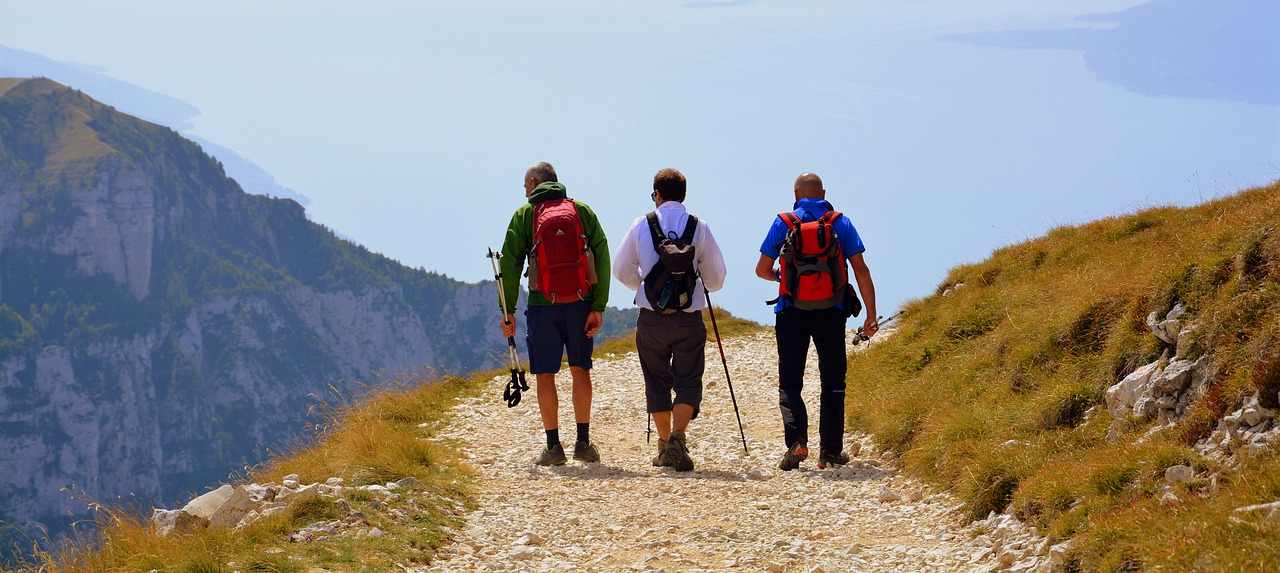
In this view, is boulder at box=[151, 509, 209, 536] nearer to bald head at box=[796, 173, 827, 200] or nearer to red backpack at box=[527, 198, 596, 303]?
red backpack at box=[527, 198, 596, 303]

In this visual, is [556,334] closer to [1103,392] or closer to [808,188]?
[808,188]

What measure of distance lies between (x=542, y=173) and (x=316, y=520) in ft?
14.7

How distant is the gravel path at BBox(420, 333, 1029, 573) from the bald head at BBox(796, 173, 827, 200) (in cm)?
281

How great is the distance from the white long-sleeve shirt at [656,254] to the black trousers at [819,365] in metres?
0.83

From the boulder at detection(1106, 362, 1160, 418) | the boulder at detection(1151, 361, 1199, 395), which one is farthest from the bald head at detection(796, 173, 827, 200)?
the boulder at detection(1151, 361, 1199, 395)

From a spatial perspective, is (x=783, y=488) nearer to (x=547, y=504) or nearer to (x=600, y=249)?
(x=547, y=504)

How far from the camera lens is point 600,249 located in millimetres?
10820

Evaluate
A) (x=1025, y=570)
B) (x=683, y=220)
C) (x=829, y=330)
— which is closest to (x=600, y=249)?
(x=683, y=220)

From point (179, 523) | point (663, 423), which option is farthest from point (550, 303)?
point (179, 523)

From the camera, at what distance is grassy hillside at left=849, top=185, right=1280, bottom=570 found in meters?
5.89

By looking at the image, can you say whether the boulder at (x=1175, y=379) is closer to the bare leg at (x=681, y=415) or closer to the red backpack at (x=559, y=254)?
the bare leg at (x=681, y=415)

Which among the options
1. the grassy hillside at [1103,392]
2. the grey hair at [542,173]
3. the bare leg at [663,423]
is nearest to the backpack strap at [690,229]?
the grey hair at [542,173]

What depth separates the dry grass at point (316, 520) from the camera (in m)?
6.94

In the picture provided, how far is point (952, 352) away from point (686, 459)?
179 inches
